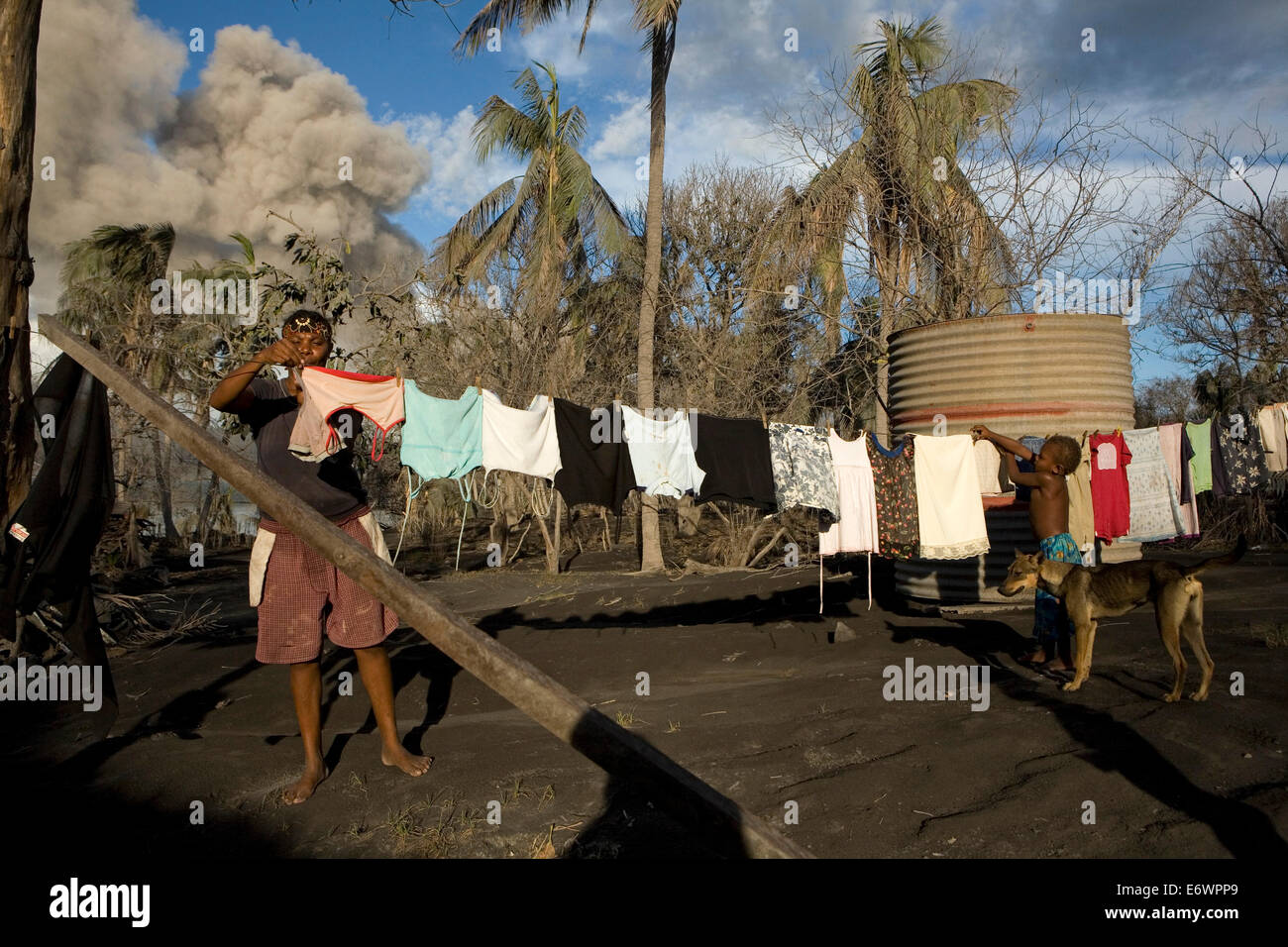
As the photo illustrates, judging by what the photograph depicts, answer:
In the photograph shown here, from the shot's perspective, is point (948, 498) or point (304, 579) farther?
point (948, 498)

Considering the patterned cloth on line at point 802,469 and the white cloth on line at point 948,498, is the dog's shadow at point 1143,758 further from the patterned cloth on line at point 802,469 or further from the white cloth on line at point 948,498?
the patterned cloth on line at point 802,469

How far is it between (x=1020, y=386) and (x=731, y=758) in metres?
6.10

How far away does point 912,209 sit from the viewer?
45.5ft

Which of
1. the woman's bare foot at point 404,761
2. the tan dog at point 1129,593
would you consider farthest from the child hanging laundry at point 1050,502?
the woman's bare foot at point 404,761

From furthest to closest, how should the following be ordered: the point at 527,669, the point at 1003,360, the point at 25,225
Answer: the point at 1003,360
the point at 25,225
the point at 527,669

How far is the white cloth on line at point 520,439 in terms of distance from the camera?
7496 mm

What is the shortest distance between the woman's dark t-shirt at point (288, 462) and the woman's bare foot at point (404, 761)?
1282 mm

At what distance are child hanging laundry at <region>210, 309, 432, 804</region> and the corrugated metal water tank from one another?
689 centimetres

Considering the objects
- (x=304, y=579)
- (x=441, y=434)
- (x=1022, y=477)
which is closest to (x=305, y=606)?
(x=304, y=579)

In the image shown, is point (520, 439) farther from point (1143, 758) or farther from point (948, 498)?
point (1143, 758)

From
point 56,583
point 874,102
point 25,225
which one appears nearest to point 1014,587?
point 56,583

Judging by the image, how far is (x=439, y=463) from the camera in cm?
732
